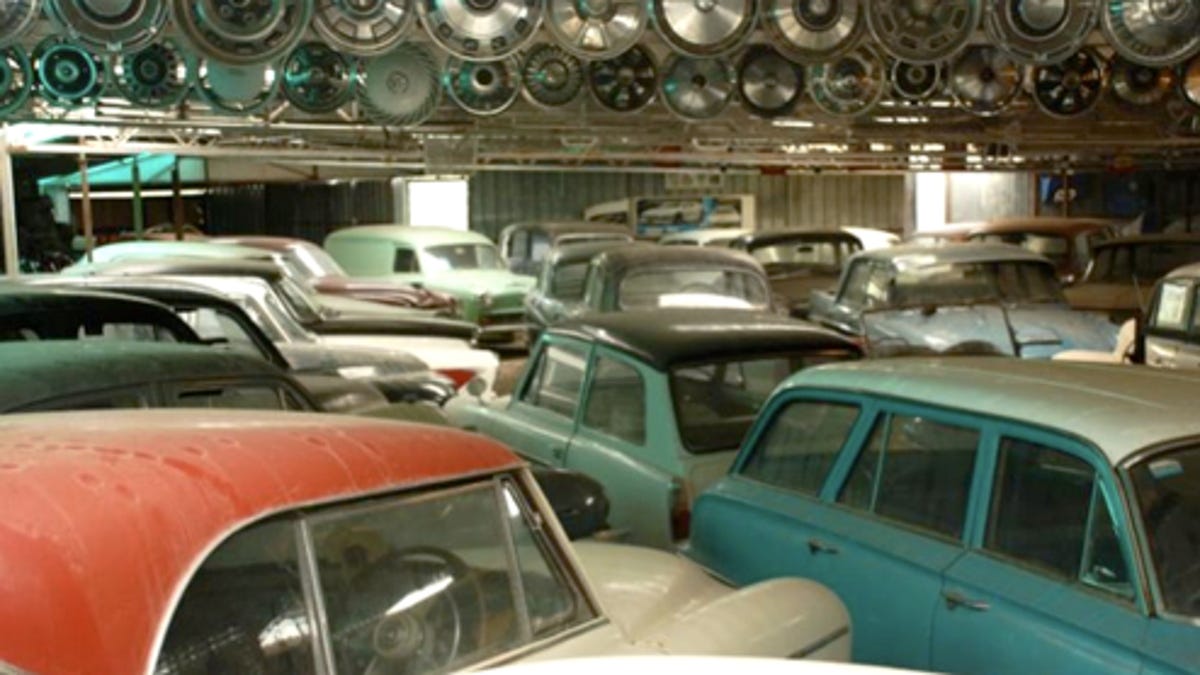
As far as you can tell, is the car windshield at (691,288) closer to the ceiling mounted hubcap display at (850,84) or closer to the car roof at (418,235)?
the ceiling mounted hubcap display at (850,84)

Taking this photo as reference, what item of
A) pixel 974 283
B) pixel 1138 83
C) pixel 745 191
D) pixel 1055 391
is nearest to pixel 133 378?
pixel 1055 391

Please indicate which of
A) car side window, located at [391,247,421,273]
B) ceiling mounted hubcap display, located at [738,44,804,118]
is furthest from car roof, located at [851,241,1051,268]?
car side window, located at [391,247,421,273]

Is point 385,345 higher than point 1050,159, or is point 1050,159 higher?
point 1050,159

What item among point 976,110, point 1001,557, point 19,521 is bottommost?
point 1001,557

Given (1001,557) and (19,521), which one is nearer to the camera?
(19,521)

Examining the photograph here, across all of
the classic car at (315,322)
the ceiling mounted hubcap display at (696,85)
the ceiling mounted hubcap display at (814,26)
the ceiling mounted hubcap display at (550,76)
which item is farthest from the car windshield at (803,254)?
the ceiling mounted hubcap display at (814,26)

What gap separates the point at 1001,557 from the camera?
415 centimetres

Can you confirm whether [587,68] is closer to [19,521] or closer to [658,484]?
[658,484]

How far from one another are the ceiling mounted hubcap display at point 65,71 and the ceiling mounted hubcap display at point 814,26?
5500mm

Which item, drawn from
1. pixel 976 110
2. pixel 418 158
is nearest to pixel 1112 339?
pixel 976 110

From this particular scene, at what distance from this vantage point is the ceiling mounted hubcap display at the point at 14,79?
11.8 meters

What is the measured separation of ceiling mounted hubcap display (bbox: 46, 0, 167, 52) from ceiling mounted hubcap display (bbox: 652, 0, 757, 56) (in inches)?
141

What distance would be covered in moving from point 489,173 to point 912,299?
49.0 ft

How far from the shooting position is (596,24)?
10.8 m
